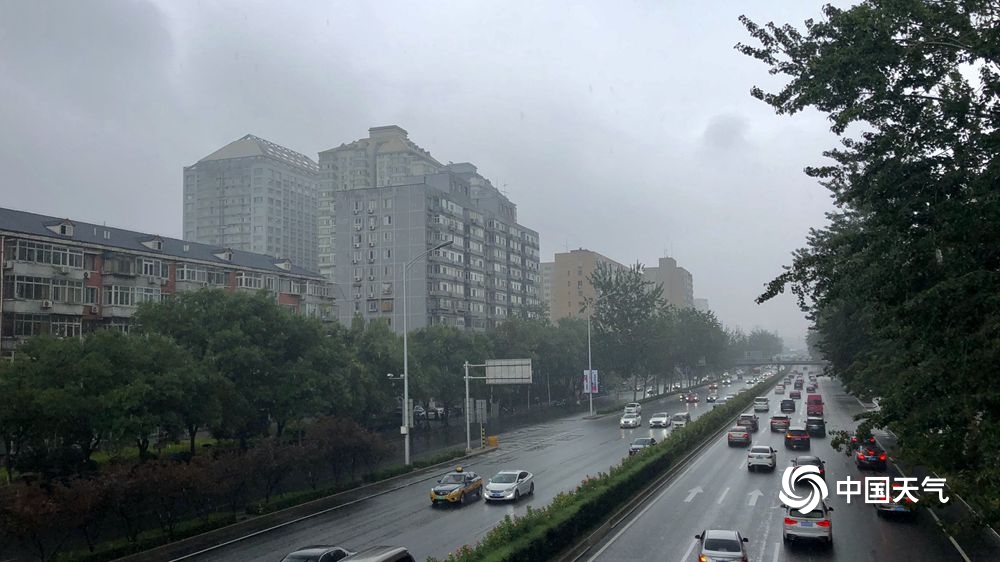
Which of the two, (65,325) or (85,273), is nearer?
(65,325)

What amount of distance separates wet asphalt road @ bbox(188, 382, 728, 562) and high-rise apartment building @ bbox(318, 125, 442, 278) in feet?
379

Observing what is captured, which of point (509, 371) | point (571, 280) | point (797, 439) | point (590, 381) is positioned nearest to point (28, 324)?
point (509, 371)

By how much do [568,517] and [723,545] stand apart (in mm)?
4689

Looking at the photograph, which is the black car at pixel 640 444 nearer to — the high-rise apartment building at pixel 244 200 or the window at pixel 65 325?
the window at pixel 65 325

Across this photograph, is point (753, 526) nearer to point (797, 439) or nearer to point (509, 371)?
point (797, 439)

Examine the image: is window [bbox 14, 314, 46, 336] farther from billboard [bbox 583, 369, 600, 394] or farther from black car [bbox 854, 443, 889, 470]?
billboard [bbox 583, 369, 600, 394]

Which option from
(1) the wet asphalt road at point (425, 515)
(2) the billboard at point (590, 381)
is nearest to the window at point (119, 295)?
(1) the wet asphalt road at point (425, 515)

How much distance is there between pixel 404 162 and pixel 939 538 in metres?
149

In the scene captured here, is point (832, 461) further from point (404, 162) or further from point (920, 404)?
point (404, 162)

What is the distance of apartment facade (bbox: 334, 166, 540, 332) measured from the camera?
358 ft

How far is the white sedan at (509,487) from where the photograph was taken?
32.5 meters

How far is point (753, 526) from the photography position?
26.5m

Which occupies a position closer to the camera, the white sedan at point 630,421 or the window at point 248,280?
the white sedan at point 630,421

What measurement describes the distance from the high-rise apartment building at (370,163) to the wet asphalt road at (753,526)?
430 feet
